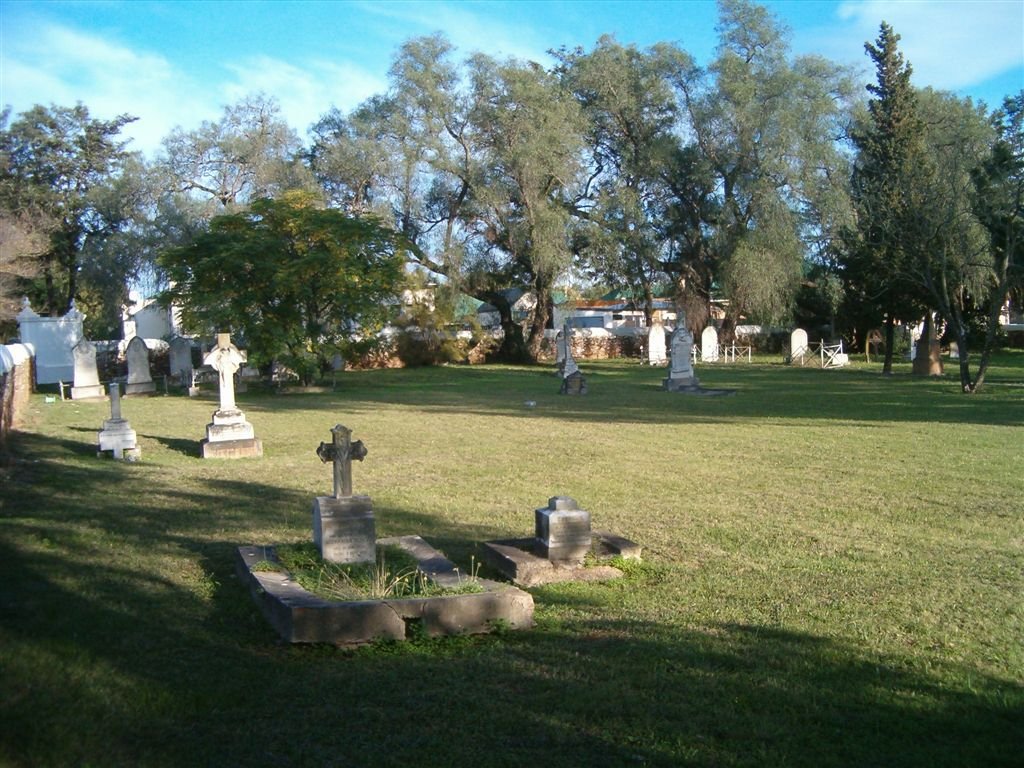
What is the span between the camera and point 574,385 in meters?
25.2

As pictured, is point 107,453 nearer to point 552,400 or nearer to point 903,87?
point 552,400

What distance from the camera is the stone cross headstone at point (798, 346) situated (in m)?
39.4

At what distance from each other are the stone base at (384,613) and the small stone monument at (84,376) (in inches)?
849

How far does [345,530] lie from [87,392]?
70.0 feet

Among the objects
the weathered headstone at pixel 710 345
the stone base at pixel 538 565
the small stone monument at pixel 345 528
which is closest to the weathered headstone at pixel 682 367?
the weathered headstone at pixel 710 345

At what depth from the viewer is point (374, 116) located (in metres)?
39.3

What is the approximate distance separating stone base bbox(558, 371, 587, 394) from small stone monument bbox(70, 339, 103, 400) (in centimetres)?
1282

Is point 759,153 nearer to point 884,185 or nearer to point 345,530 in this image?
point 884,185

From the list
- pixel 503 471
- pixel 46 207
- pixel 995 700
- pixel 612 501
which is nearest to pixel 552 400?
pixel 503 471

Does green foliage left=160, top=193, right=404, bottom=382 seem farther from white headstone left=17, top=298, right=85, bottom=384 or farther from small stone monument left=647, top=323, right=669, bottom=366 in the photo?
small stone monument left=647, top=323, right=669, bottom=366

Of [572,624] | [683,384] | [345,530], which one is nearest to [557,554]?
[572,624]

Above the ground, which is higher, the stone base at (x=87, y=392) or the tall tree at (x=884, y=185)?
the tall tree at (x=884, y=185)

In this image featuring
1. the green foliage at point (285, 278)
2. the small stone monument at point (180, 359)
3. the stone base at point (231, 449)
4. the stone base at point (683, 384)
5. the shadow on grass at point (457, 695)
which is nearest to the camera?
the shadow on grass at point (457, 695)

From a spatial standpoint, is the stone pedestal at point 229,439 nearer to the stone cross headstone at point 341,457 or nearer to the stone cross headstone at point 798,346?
the stone cross headstone at point 341,457
